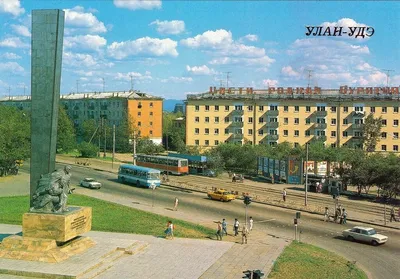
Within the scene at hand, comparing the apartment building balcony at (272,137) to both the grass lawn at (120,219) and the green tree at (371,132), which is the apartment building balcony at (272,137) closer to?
the green tree at (371,132)

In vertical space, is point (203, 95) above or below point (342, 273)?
above

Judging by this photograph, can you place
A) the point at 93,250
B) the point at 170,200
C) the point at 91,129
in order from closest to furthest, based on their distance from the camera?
the point at 93,250 → the point at 170,200 → the point at 91,129

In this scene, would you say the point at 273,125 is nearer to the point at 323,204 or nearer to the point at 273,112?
the point at 273,112

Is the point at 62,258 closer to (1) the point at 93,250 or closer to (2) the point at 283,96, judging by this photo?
(1) the point at 93,250

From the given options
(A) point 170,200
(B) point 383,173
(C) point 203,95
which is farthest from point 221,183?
(C) point 203,95

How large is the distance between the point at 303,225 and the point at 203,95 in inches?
1907

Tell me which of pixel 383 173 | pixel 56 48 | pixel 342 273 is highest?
pixel 56 48

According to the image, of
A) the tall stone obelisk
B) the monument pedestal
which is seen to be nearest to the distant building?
the tall stone obelisk

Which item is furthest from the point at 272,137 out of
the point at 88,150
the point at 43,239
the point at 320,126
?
the point at 43,239

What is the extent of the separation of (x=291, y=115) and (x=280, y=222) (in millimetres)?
42296

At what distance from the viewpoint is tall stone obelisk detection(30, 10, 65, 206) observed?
22312 mm

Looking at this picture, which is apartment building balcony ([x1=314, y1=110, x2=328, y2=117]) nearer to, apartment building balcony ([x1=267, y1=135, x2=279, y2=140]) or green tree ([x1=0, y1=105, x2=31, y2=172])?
apartment building balcony ([x1=267, y1=135, x2=279, y2=140])

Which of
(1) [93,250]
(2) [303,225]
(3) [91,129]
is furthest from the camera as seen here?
(3) [91,129]

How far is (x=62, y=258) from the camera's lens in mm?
21125
